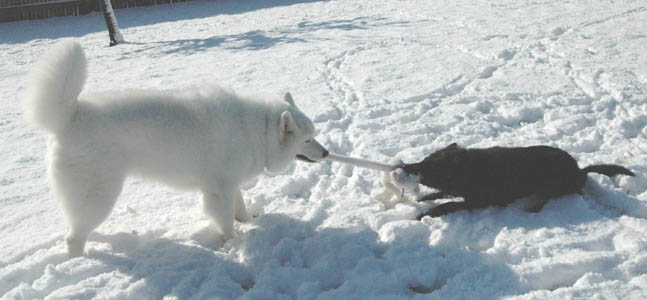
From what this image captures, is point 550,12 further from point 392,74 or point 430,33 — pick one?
point 392,74

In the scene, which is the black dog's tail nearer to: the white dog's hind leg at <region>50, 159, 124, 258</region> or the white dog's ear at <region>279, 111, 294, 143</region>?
the white dog's ear at <region>279, 111, 294, 143</region>

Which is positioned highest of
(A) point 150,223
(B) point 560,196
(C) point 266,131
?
(C) point 266,131

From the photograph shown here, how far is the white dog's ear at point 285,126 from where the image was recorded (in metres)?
3.31

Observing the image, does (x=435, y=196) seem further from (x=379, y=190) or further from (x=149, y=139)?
(x=149, y=139)

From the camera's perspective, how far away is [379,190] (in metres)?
3.85

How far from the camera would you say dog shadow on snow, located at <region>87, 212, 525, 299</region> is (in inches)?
108

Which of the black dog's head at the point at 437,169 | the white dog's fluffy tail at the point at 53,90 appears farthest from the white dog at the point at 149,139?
the black dog's head at the point at 437,169

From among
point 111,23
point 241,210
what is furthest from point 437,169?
point 111,23

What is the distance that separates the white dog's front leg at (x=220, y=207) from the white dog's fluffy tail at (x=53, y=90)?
1.07 metres

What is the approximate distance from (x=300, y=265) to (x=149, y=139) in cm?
133

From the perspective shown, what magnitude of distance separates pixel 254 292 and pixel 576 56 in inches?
253

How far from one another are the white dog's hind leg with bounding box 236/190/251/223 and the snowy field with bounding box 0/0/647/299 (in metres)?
0.10

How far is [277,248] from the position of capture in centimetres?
322

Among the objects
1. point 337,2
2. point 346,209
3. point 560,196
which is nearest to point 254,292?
point 346,209
